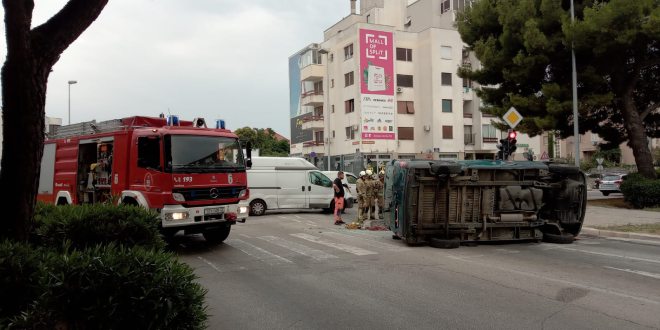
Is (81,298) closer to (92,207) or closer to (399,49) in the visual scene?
(92,207)

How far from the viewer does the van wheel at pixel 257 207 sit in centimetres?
1917

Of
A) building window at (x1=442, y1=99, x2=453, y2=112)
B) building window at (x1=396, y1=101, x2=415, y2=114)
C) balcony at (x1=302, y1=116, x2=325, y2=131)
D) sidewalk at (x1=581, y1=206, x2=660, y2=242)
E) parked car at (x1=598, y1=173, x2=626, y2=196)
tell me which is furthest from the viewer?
balcony at (x1=302, y1=116, x2=325, y2=131)

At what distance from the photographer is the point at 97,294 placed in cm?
332

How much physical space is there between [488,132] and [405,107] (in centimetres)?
870

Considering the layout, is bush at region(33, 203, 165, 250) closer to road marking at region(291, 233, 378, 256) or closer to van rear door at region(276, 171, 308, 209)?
road marking at region(291, 233, 378, 256)

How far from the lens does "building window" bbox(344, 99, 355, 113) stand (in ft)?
151

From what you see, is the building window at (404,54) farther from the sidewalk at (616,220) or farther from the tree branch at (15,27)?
the tree branch at (15,27)

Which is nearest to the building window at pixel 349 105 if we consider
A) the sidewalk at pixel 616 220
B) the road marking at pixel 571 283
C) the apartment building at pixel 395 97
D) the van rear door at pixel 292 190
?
the apartment building at pixel 395 97

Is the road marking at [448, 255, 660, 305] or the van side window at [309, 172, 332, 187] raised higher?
the van side window at [309, 172, 332, 187]

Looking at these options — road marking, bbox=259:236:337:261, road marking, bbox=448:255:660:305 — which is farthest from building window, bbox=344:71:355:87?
road marking, bbox=448:255:660:305

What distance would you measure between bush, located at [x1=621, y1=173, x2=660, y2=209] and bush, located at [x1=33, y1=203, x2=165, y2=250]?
17.6 metres

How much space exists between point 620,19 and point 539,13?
3.51 meters

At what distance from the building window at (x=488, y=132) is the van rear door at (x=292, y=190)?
32.5 m

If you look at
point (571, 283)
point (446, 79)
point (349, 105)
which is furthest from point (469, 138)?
point (571, 283)
